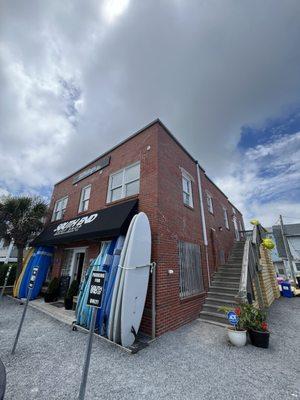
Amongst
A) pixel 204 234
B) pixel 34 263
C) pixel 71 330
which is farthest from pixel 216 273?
pixel 34 263

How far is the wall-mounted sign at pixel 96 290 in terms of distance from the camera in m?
2.81

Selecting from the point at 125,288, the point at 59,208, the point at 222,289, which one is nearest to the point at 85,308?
the point at 125,288

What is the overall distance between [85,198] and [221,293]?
8.41 meters

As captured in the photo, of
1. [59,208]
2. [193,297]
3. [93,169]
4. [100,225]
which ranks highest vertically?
[93,169]

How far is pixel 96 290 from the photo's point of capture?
291 cm

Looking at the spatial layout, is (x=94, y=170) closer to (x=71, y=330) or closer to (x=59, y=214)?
(x=59, y=214)

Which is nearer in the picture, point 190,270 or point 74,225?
point 190,270

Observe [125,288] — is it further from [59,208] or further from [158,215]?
[59,208]

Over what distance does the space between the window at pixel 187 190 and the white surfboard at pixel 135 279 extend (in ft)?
12.3

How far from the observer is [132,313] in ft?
16.5

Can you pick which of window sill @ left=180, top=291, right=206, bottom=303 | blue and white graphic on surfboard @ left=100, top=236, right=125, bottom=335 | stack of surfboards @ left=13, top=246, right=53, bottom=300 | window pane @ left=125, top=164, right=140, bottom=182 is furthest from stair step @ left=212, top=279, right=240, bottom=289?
stack of surfboards @ left=13, top=246, right=53, bottom=300

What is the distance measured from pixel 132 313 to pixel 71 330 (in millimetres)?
2260

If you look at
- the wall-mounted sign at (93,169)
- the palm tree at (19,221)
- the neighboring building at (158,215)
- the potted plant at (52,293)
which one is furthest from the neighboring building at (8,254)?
the potted plant at (52,293)

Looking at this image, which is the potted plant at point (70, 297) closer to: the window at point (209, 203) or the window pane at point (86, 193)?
the window pane at point (86, 193)
